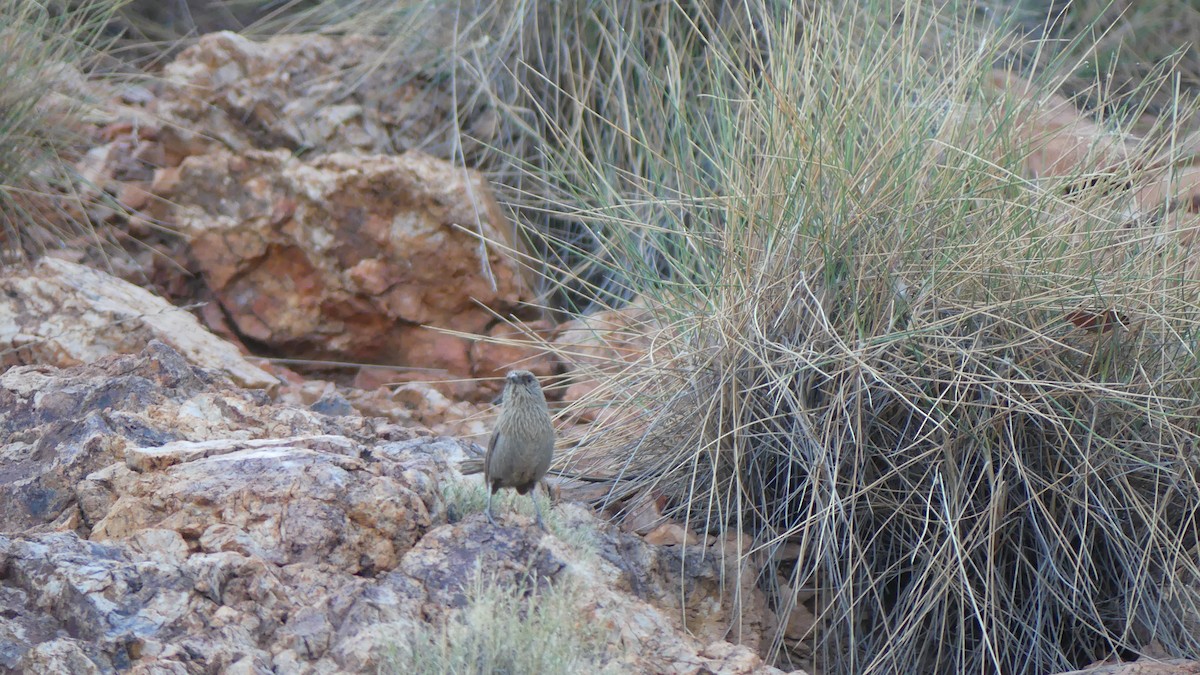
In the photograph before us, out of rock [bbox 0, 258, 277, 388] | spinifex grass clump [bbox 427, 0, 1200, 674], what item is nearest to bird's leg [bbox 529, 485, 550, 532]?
spinifex grass clump [bbox 427, 0, 1200, 674]

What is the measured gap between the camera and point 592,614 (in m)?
2.51

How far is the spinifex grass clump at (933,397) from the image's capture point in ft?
9.95

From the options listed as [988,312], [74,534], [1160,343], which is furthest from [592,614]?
[1160,343]

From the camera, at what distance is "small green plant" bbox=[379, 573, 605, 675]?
2.13 metres

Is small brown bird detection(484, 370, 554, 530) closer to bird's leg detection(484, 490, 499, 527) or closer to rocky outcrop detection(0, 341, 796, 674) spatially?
bird's leg detection(484, 490, 499, 527)

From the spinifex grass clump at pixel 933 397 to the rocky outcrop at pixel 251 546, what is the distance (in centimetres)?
35

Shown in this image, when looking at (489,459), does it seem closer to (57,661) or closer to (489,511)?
(489,511)

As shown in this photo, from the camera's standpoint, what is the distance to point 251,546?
247cm

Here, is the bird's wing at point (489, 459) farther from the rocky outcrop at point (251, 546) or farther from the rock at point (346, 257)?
the rock at point (346, 257)

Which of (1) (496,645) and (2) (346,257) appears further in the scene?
(2) (346,257)

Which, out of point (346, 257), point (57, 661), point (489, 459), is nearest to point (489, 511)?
point (489, 459)

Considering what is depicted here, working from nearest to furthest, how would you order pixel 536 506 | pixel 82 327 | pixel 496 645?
1. pixel 496 645
2. pixel 536 506
3. pixel 82 327

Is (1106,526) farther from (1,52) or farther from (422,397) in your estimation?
(1,52)

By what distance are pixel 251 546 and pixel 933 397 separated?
168cm
